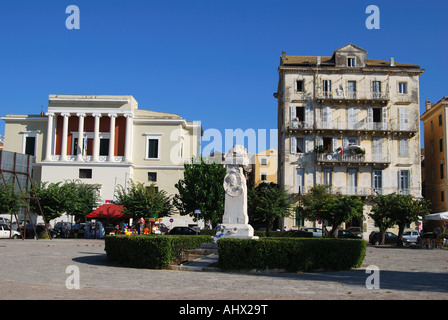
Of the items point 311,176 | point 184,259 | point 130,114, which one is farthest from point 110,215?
point 184,259

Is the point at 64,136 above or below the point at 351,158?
above

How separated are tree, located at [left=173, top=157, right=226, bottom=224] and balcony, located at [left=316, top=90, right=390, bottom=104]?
535 inches

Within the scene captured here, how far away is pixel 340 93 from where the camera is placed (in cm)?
4822

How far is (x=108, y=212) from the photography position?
132 ft

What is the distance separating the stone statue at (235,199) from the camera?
1873cm

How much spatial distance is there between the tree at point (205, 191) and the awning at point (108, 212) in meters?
5.86

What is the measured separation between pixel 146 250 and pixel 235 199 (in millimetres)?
4954

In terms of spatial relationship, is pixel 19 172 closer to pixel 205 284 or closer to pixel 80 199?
pixel 80 199

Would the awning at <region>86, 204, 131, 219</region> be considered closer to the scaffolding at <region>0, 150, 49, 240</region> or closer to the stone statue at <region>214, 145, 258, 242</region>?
the scaffolding at <region>0, 150, 49, 240</region>

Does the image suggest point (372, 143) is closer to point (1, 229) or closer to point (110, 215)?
point (110, 215)

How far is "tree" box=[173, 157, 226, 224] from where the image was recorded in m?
42.1

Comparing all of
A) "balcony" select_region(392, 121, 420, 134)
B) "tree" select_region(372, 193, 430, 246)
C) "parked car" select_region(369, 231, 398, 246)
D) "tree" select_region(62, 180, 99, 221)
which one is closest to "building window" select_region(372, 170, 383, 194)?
"balcony" select_region(392, 121, 420, 134)

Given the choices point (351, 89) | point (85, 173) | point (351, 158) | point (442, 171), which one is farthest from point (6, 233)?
point (442, 171)
